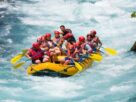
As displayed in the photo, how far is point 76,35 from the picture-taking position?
1055 inches

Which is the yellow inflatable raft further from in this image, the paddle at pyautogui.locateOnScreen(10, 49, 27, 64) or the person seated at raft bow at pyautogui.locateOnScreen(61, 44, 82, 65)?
the paddle at pyautogui.locateOnScreen(10, 49, 27, 64)

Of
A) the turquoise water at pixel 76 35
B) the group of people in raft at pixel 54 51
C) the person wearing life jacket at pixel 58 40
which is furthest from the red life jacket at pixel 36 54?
the person wearing life jacket at pixel 58 40

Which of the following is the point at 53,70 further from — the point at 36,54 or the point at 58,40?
the point at 58,40

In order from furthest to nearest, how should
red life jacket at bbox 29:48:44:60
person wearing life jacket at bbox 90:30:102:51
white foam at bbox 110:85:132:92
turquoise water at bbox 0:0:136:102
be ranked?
person wearing life jacket at bbox 90:30:102:51 < red life jacket at bbox 29:48:44:60 < turquoise water at bbox 0:0:136:102 < white foam at bbox 110:85:132:92

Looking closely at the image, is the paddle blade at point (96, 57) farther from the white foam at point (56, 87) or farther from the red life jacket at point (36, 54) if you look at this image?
the red life jacket at point (36, 54)

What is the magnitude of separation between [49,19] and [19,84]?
7389mm

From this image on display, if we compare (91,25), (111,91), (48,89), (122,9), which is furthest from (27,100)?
(122,9)

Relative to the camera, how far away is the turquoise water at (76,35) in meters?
21.1

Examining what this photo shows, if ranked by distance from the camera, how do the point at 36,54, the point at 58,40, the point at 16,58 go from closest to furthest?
the point at 36,54 → the point at 16,58 → the point at 58,40

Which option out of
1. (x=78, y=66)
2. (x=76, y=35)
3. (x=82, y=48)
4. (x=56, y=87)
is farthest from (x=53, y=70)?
(x=76, y=35)

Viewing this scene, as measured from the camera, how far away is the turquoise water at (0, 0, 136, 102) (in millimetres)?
21141

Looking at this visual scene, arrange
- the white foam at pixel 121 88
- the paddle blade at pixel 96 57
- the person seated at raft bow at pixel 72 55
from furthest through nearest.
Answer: the paddle blade at pixel 96 57, the person seated at raft bow at pixel 72 55, the white foam at pixel 121 88

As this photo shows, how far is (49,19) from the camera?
28859 mm

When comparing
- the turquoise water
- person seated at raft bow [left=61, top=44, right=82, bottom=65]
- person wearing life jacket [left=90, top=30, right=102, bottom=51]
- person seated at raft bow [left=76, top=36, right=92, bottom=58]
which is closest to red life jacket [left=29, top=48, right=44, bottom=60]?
the turquoise water
